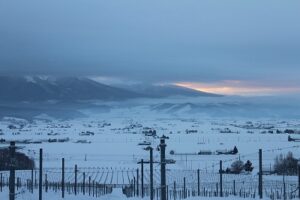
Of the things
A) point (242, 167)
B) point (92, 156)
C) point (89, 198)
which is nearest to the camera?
point (89, 198)

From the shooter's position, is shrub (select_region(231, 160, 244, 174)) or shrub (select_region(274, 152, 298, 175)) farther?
shrub (select_region(231, 160, 244, 174))

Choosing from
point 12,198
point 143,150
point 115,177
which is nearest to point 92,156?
point 143,150

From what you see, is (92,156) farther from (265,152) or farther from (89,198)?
(89,198)

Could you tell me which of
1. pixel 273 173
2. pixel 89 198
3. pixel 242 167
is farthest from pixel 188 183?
pixel 89 198

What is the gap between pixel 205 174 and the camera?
3644 cm

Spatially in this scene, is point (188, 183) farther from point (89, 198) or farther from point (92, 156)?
point (92, 156)

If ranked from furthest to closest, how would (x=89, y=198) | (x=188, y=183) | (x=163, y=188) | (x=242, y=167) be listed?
(x=242, y=167) < (x=188, y=183) < (x=89, y=198) < (x=163, y=188)

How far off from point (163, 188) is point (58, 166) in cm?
3049

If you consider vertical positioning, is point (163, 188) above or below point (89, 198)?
above

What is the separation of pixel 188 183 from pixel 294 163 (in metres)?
10.3

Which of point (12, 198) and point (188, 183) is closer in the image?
point (12, 198)

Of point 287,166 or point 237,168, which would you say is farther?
point 237,168

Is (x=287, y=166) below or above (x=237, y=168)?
above

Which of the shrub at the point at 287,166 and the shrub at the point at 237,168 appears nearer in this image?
the shrub at the point at 287,166
